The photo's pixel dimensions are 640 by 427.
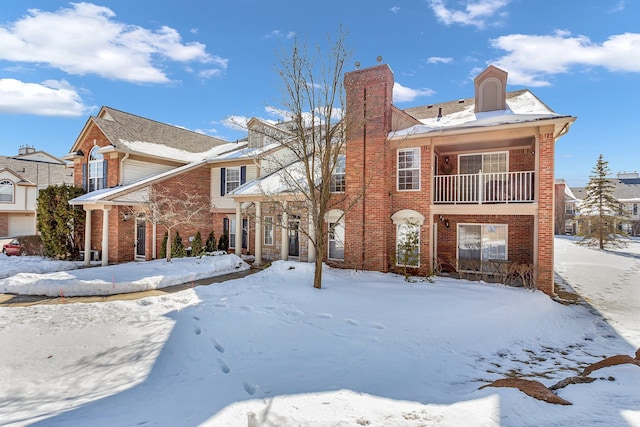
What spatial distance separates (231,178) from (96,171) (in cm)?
812

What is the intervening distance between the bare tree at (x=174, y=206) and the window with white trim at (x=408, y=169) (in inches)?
388

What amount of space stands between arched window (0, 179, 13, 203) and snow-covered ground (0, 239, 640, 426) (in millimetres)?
30124

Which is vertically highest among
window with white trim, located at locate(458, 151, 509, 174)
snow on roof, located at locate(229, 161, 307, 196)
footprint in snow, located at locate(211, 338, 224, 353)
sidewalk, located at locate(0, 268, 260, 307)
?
window with white trim, located at locate(458, 151, 509, 174)

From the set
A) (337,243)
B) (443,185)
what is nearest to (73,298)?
(337,243)

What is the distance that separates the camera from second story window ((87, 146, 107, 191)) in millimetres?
19094

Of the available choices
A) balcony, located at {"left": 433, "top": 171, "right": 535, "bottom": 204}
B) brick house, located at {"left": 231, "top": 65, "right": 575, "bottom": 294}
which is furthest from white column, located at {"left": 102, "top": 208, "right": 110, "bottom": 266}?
balcony, located at {"left": 433, "top": 171, "right": 535, "bottom": 204}

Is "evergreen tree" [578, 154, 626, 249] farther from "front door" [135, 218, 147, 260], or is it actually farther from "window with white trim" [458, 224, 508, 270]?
"front door" [135, 218, 147, 260]

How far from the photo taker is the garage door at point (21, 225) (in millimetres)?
31525

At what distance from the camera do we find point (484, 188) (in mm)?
12648

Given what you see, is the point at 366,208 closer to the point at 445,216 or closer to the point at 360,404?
the point at 445,216

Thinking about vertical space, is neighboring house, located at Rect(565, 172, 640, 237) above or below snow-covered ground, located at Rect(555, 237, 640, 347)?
above

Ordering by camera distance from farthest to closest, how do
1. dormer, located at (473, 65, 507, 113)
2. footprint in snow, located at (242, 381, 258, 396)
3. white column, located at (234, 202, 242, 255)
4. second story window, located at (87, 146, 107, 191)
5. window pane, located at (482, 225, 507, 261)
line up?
second story window, located at (87, 146, 107, 191) < white column, located at (234, 202, 242, 255) < dormer, located at (473, 65, 507, 113) < window pane, located at (482, 225, 507, 261) < footprint in snow, located at (242, 381, 258, 396)

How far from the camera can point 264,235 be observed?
18.2 meters

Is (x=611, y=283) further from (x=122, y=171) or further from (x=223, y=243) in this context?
(x=122, y=171)
